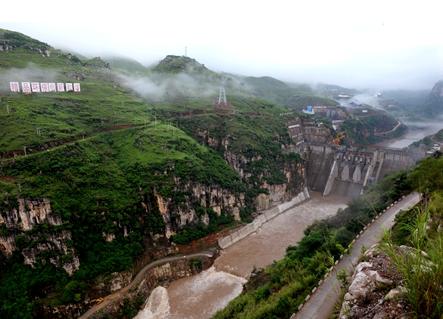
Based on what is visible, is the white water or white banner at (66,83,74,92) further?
white banner at (66,83,74,92)

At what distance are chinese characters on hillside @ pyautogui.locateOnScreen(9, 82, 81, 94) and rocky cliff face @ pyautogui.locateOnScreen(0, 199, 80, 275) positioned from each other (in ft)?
99.5

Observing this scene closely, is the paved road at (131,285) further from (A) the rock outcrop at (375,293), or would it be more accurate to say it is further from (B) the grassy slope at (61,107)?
(A) the rock outcrop at (375,293)

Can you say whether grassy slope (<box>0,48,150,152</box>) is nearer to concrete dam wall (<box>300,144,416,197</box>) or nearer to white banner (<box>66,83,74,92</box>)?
white banner (<box>66,83,74,92</box>)

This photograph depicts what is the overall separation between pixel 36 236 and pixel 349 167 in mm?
57282

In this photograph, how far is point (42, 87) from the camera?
2441 inches

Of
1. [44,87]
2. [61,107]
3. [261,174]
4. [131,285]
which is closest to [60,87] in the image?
[44,87]

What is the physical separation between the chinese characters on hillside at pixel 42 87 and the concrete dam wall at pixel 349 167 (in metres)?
50.1

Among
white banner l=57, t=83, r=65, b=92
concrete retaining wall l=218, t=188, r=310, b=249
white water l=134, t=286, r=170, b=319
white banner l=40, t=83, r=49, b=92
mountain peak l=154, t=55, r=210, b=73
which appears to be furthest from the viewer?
mountain peak l=154, t=55, r=210, b=73

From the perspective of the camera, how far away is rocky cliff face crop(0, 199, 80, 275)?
3478cm

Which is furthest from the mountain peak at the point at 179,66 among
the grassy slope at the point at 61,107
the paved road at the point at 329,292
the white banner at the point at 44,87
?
the paved road at the point at 329,292

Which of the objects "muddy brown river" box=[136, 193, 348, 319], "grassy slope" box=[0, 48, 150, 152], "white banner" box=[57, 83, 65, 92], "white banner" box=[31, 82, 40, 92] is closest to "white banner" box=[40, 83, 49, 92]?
"white banner" box=[31, 82, 40, 92]

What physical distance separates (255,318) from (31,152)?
36392 millimetres

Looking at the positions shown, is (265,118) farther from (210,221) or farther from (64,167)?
(64,167)

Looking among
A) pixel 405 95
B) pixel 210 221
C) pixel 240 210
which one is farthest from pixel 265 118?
pixel 405 95
